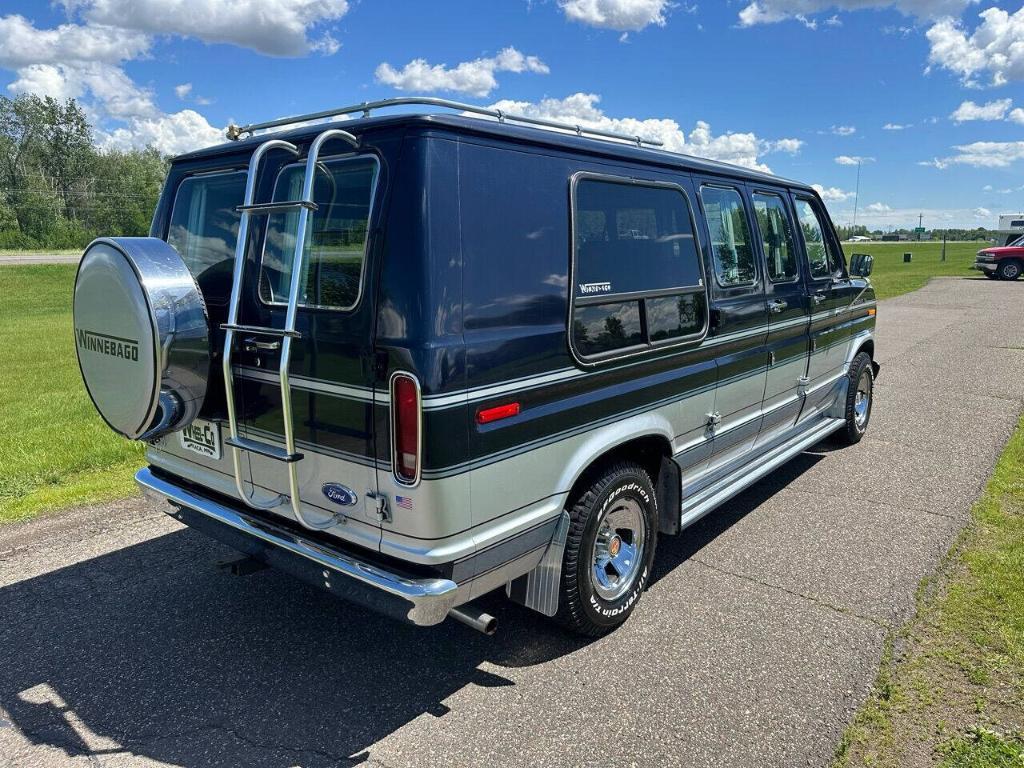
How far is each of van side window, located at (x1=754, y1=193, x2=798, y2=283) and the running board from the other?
1.21m

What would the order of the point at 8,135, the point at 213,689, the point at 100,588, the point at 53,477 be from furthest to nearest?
the point at 8,135 → the point at 53,477 → the point at 100,588 → the point at 213,689

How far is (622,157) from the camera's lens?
3465 millimetres

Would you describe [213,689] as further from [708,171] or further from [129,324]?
[708,171]

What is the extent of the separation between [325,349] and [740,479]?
287 cm

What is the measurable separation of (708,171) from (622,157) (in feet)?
3.10

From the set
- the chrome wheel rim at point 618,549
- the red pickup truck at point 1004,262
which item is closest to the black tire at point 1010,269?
the red pickup truck at point 1004,262

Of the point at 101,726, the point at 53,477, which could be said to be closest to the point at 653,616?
the point at 101,726

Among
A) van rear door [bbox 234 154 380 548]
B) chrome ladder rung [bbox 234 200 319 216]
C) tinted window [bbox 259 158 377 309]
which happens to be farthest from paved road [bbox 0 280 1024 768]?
chrome ladder rung [bbox 234 200 319 216]

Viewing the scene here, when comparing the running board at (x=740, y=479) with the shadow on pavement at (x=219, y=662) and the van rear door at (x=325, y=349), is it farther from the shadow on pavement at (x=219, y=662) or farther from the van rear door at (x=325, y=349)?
the van rear door at (x=325, y=349)

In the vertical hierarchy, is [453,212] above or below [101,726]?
above

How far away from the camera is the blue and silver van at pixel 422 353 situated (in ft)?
8.49

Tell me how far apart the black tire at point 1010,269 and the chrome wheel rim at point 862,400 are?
1024 inches

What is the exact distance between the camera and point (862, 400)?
22.0 ft

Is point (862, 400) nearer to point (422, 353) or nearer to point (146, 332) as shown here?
point (422, 353)
